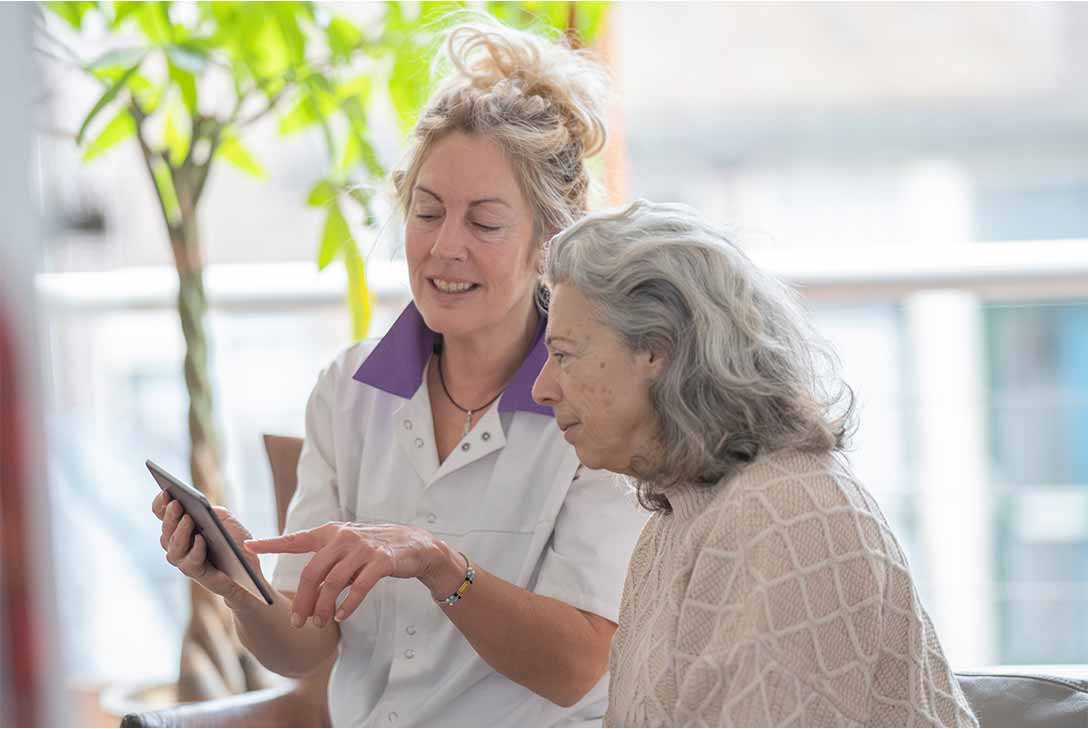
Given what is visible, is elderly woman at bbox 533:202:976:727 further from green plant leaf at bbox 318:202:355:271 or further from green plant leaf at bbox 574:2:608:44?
green plant leaf at bbox 574:2:608:44

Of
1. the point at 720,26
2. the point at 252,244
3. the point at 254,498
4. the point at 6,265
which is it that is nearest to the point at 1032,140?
the point at 720,26

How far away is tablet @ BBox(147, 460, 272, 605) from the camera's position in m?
1.43

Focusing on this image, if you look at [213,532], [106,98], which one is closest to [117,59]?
[106,98]

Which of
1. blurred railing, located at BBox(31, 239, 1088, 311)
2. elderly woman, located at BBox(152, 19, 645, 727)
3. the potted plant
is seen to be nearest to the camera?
elderly woman, located at BBox(152, 19, 645, 727)

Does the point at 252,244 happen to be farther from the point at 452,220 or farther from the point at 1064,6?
the point at 452,220

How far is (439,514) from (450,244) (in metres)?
0.37

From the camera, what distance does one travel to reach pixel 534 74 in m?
1.84

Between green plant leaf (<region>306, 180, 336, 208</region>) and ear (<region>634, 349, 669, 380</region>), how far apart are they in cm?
106

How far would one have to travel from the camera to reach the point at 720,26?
938cm

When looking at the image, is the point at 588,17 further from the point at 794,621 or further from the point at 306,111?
the point at 794,621

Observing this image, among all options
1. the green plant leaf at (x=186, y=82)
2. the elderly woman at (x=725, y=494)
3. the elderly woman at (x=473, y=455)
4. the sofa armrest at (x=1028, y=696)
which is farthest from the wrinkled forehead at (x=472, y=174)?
the sofa armrest at (x=1028, y=696)

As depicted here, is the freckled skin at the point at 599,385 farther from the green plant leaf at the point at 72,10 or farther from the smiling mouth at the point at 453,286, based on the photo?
the green plant leaf at the point at 72,10

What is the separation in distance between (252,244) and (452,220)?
7.28m

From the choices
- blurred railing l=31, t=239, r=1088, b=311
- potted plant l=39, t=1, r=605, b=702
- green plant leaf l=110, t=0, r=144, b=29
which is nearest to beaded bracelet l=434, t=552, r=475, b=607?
potted plant l=39, t=1, r=605, b=702
